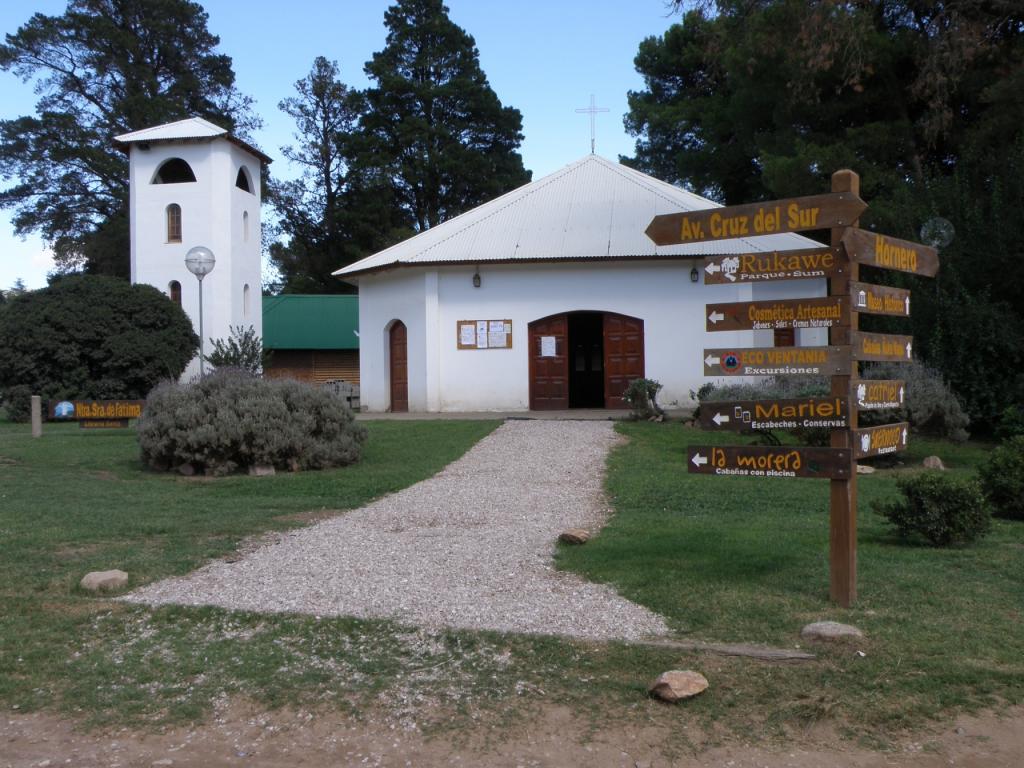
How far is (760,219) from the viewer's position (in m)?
6.48

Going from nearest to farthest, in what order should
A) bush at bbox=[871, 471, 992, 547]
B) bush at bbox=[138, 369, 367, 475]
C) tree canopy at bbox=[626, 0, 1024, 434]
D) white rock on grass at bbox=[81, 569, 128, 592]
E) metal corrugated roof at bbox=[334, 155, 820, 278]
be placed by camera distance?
white rock on grass at bbox=[81, 569, 128, 592]
bush at bbox=[871, 471, 992, 547]
bush at bbox=[138, 369, 367, 475]
tree canopy at bbox=[626, 0, 1024, 434]
metal corrugated roof at bbox=[334, 155, 820, 278]

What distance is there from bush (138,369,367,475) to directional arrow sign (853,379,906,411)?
29.7 feet

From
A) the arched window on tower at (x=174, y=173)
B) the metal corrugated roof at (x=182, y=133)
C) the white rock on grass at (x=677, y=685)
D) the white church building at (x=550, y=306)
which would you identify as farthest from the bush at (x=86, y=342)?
the white rock on grass at (x=677, y=685)

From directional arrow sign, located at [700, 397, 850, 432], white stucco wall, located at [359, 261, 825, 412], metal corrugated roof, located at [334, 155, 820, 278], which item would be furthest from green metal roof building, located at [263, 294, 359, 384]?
directional arrow sign, located at [700, 397, 850, 432]

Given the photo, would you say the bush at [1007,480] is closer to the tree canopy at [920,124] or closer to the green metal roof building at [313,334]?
the tree canopy at [920,124]

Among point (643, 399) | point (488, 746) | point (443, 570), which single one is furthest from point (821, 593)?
point (643, 399)

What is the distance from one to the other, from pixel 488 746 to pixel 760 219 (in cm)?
375

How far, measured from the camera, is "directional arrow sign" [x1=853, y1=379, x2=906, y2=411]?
6.38 metres

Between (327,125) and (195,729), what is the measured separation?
164 feet

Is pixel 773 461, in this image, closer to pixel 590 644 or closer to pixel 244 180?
pixel 590 644

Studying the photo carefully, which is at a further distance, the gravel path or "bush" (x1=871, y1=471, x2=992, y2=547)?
"bush" (x1=871, y1=471, x2=992, y2=547)

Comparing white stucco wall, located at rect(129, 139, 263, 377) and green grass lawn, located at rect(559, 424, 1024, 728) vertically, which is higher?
white stucco wall, located at rect(129, 139, 263, 377)

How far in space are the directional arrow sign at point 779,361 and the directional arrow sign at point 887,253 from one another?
626 mm

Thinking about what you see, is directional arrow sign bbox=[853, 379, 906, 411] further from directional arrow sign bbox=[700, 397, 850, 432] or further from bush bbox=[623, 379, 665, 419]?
bush bbox=[623, 379, 665, 419]
